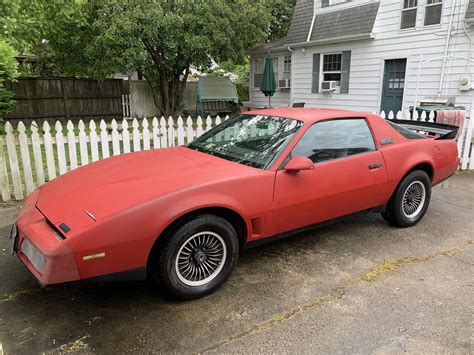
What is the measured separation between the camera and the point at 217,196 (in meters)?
2.99

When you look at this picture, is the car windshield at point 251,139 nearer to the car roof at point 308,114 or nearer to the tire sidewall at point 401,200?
the car roof at point 308,114

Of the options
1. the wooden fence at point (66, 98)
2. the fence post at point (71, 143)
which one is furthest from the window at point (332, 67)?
the fence post at point (71, 143)

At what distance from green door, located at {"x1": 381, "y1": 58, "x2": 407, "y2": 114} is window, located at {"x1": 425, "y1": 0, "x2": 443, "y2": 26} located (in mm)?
1311

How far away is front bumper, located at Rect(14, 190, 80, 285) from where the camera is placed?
2.44 metres

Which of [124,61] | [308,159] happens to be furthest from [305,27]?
[308,159]

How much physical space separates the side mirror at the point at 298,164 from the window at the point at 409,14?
10.5 meters

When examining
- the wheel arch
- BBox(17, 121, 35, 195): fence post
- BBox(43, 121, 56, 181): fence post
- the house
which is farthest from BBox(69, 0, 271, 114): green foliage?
the wheel arch

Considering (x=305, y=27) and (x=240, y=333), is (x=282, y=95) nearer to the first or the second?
(x=305, y=27)

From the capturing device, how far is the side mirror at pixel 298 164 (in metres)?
3.28

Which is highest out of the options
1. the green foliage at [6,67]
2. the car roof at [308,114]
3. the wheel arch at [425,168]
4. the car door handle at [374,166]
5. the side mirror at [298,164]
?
the green foliage at [6,67]

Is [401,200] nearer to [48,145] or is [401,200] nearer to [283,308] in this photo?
[283,308]

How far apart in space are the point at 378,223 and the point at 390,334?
89.9 inches

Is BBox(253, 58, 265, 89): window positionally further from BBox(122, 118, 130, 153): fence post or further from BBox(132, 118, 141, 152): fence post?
BBox(122, 118, 130, 153): fence post

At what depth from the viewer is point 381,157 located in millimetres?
4102
